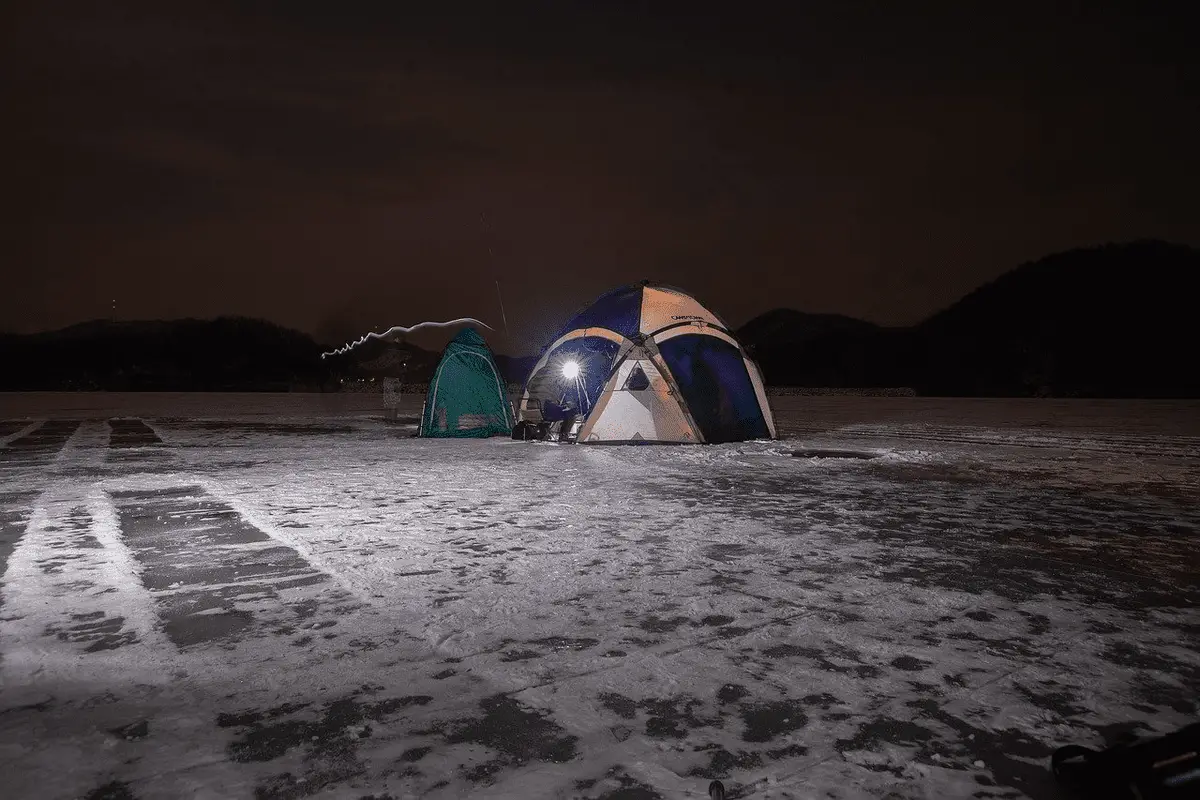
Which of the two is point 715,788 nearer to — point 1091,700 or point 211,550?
point 1091,700

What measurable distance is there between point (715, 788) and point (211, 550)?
4.70 metres

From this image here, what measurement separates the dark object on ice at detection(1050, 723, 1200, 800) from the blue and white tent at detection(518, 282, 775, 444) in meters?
11.9

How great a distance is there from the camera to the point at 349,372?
426 ft

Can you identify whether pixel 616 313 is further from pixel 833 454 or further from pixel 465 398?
pixel 833 454

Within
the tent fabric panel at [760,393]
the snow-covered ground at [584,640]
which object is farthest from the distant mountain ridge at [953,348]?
the snow-covered ground at [584,640]

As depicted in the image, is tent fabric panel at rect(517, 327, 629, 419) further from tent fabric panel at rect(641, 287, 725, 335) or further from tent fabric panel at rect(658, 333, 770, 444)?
tent fabric panel at rect(658, 333, 770, 444)

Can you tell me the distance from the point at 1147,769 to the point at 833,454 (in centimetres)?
1104

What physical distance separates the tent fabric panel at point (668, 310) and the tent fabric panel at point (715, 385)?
42 centimetres

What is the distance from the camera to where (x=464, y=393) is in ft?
55.9

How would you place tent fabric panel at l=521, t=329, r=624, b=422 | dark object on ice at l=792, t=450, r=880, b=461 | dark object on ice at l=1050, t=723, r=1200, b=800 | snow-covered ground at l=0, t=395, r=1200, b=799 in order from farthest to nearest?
tent fabric panel at l=521, t=329, r=624, b=422 → dark object on ice at l=792, t=450, r=880, b=461 → snow-covered ground at l=0, t=395, r=1200, b=799 → dark object on ice at l=1050, t=723, r=1200, b=800

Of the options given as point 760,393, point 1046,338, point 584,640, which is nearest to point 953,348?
point 1046,338

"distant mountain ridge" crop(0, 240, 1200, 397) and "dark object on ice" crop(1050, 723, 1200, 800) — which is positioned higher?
"distant mountain ridge" crop(0, 240, 1200, 397)

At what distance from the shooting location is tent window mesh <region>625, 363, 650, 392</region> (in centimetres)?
1400

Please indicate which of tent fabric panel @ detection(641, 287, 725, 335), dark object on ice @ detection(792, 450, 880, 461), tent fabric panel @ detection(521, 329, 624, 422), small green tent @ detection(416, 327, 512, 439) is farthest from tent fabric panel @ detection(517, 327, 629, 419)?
dark object on ice @ detection(792, 450, 880, 461)
